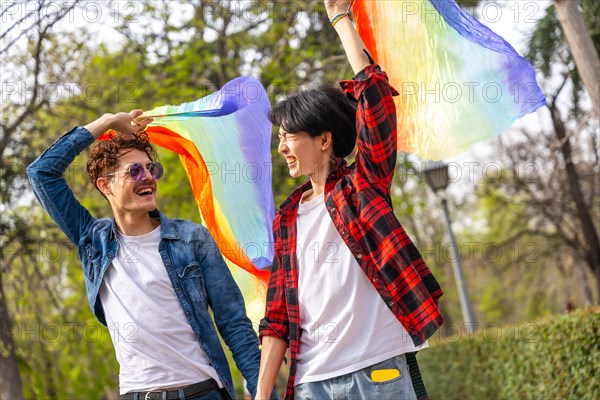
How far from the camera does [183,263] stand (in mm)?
4086

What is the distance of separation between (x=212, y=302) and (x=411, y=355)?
1.14m

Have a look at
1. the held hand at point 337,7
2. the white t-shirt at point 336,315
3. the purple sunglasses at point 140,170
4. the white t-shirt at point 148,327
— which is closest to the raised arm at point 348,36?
the held hand at point 337,7

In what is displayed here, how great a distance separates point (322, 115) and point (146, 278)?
114cm

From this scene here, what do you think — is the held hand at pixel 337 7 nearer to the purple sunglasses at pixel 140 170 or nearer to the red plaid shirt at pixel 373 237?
the red plaid shirt at pixel 373 237

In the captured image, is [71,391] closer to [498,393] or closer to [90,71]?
[90,71]

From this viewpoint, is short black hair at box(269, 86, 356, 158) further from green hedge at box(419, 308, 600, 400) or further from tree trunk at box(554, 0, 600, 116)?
tree trunk at box(554, 0, 600, 116)

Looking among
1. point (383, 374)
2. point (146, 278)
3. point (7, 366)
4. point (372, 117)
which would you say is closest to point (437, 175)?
point (7, 366)

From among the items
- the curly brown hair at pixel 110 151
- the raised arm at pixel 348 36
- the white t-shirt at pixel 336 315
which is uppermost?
the raised arm at pixel 348 36

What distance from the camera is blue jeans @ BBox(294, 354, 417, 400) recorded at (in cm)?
331

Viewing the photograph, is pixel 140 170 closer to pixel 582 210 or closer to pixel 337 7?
pixel 337 7

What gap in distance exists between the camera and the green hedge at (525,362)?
682cm

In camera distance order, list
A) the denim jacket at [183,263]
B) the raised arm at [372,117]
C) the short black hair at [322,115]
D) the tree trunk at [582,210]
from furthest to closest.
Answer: the tree trunk at [582,210] < the denim jacket at [183,263] < the short black hair at [322,115] < the raised arm at [372,117]

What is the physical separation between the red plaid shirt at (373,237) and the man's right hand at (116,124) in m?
1.17

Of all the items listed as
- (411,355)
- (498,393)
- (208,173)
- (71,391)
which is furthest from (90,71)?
(411,355)
